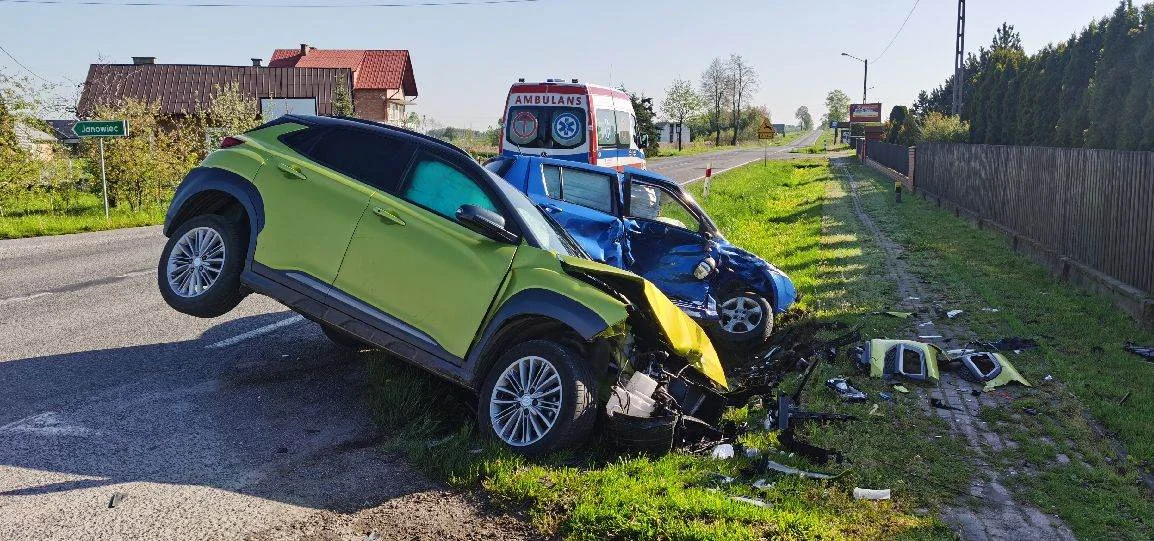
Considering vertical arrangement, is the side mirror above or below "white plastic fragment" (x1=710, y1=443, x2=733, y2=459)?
above

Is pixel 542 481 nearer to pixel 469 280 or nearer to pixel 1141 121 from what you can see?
pixel 469 280

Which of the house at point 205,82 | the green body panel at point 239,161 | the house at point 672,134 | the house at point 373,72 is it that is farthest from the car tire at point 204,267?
the house at point 672,134

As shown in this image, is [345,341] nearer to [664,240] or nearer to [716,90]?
[664,240]

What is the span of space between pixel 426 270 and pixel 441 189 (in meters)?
0.63

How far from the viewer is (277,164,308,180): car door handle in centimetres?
656

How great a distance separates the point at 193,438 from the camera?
5.69m

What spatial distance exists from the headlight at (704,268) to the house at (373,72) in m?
60.9

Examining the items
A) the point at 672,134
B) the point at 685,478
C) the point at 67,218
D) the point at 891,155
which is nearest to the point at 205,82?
the point at 891,155

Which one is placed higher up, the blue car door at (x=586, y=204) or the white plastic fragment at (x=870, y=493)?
the blue car door at (x=586, y=204)

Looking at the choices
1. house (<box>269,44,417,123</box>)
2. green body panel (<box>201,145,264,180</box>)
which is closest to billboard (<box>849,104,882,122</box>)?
house (<box>269,44,417,123</box>)

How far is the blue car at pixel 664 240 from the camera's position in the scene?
9617 mm

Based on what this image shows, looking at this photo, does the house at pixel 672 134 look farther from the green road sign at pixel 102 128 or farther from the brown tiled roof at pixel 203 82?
the green road sign at pixel 102 128

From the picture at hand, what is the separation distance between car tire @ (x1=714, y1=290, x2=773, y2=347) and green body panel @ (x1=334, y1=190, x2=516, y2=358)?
4529 mm

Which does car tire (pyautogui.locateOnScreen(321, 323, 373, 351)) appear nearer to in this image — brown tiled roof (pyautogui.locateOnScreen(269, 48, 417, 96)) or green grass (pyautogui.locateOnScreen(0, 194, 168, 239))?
green grass (pyautogui.locateOnScreen(0, 194, 168, 239))
